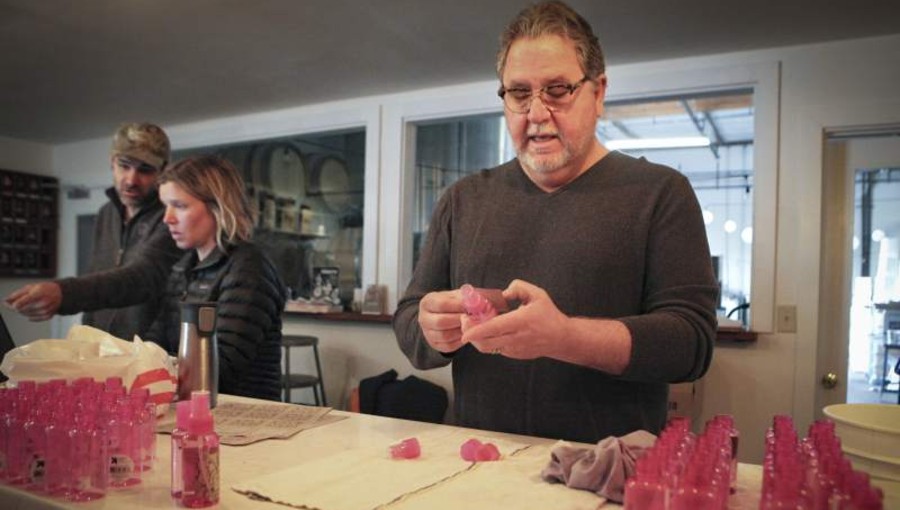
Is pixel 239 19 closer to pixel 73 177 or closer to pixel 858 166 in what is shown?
pixel 858 166

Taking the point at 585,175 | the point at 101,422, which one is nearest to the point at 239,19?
the point at 585,175

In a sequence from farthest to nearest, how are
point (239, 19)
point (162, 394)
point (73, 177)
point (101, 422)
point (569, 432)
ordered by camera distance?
point (73, 177) → point (239, 19) → point (162, 394) → point (569, 432) → point (101, 422)

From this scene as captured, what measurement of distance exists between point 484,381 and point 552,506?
50cm

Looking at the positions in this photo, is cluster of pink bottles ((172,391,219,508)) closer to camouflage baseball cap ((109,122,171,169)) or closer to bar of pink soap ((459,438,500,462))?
bar of pink soap ((459,438,500,462))

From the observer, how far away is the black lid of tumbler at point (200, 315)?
1.45 metres

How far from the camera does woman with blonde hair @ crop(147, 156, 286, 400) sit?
5.55 ft

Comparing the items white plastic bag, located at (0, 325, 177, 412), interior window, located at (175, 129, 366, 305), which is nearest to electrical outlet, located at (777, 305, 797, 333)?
white plastic bag, located at (0, 325, 177, 412)

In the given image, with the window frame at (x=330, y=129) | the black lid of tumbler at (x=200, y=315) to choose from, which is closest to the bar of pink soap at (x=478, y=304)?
the black lid of tumbler at (x=200, y=315)

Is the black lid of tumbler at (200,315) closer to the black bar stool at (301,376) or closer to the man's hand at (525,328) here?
the man's hand at (525,328)

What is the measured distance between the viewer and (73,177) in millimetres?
5879

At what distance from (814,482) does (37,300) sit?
1.91 meters

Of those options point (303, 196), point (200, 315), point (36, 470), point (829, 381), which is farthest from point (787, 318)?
point (303, 196)

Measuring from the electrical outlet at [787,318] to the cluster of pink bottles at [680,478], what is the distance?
8.59ft

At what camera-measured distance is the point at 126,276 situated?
205 cm
